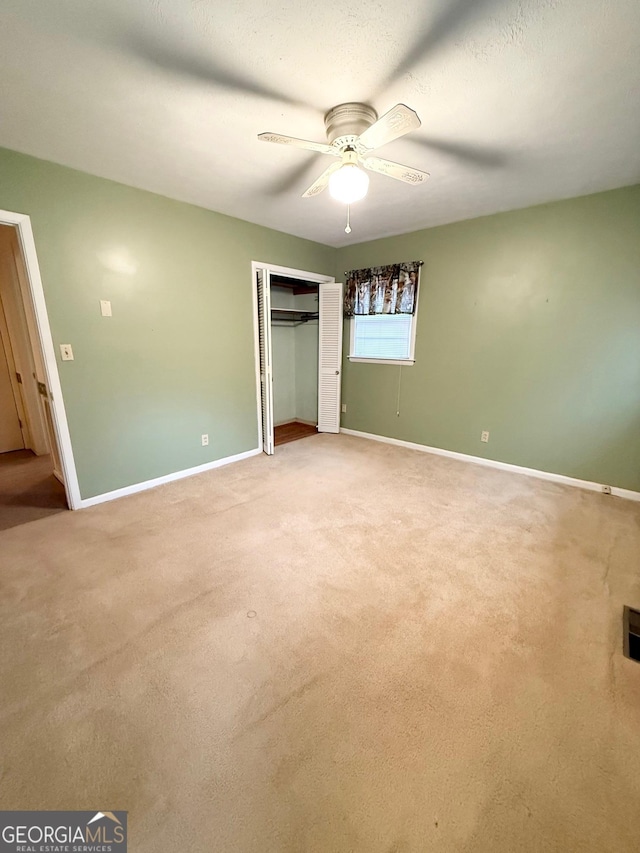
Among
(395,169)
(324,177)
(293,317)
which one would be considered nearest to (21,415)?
(293,317)

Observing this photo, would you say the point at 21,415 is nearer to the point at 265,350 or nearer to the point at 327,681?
the point at 265,350

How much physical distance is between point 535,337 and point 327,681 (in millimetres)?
3378

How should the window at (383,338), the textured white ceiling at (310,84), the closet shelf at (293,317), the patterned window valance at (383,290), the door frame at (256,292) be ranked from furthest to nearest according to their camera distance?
the closet shelf at (293,317) → the window at (383,338) → the patterned window valance at (383,290) → the door frame at (256,292) → the textured white ceiling at (310,84)

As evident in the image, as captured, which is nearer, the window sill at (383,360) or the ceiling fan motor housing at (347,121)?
the ceiling fan motor housing at (347,121)

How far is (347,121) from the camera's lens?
1811 millimetres

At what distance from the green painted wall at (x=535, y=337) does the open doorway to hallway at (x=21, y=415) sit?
3.77 m

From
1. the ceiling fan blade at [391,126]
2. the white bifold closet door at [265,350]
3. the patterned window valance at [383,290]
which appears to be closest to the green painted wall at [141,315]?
the white bifold closet door at [265,350]

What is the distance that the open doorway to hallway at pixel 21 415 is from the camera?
2812 mm

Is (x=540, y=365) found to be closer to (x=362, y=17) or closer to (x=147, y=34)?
(x=362, y=17)

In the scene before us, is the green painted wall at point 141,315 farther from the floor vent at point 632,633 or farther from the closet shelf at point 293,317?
the floor vent at point 632,633

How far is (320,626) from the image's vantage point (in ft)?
5.48

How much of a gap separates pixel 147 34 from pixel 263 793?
281 cm

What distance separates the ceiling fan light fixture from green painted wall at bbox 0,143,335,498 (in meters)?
1.83

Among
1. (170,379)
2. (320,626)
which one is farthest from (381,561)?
(170,379)
